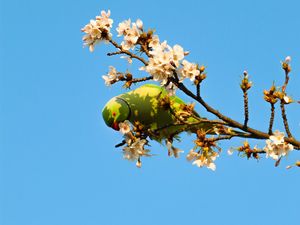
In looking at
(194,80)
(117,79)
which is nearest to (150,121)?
(117,79)

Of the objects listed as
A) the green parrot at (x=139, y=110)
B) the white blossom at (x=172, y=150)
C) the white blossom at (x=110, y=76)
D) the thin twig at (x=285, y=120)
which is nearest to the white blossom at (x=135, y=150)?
the white blossom at (x=172, y=150)

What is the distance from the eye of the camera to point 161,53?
7508 millimetres

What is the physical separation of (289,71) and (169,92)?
5.08 feet

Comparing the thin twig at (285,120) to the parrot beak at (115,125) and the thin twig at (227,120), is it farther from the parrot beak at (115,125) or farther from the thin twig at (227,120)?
the parrot beak at (115,125)

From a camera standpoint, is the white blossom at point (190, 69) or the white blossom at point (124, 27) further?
the white blossom at point (124, 27)

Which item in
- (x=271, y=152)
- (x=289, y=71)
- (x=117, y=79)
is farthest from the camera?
(x=117, y=79)

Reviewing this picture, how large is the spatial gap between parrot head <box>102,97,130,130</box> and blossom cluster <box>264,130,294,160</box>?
2.47m

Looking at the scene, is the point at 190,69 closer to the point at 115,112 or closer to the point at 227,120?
the point at 227,120

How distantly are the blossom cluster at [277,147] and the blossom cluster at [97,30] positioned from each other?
2.67m

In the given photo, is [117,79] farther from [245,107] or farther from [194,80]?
[245,107]

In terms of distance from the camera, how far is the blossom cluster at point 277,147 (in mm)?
7242

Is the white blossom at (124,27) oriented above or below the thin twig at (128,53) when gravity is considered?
above

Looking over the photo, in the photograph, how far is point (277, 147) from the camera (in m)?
7.29

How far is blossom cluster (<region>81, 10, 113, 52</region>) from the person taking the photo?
8352mm
